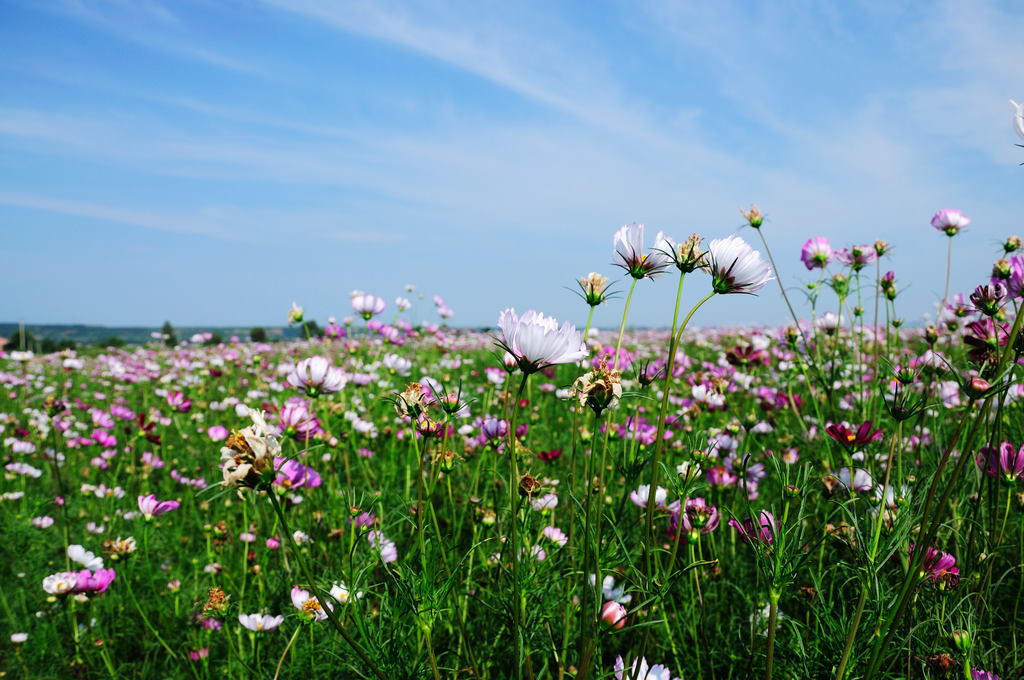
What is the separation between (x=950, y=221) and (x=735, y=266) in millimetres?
1781

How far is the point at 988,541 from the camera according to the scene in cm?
146

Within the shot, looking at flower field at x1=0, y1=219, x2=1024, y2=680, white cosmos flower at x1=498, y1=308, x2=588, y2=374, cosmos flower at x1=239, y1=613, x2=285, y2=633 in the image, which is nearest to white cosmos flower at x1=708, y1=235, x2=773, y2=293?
flower field at x1=0, y1=219, x2=1024, y2=680

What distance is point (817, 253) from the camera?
2379 mm

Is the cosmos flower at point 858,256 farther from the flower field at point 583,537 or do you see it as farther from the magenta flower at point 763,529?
the magenta flower at point 763,529

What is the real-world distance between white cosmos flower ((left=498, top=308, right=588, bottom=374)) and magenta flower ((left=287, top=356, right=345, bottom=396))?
886 millimetres

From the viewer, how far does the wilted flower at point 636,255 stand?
3.42 ft

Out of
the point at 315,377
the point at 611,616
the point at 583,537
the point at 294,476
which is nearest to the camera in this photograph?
the point at 611,616

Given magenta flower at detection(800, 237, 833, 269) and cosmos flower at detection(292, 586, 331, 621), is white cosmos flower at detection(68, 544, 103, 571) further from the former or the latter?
magenta flower at detection(800, 237, 833, 269)

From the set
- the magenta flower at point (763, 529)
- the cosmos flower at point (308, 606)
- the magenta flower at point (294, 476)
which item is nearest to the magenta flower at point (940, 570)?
the magenta flower at point (763, 529)

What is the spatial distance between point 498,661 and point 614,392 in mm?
855

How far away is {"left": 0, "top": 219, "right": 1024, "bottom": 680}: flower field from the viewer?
2.91 feet

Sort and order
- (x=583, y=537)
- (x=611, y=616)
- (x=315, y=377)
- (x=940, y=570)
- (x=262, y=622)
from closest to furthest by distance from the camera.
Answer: (x=611, y=616) → (x=940, y=570) → (x=583, y=537) → (x=262, y=622) → (x=315, y=377)

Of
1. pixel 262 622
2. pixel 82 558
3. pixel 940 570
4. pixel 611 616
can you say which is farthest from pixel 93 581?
pixel 940 570

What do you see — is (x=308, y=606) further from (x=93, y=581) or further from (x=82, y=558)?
(x=82, y=558)
